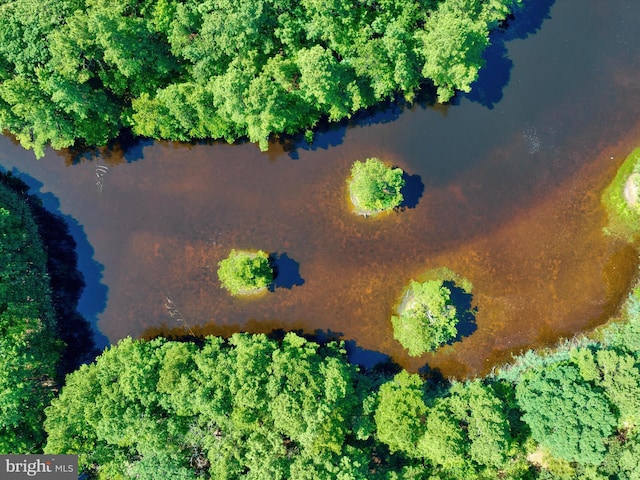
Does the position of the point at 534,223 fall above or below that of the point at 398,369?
above

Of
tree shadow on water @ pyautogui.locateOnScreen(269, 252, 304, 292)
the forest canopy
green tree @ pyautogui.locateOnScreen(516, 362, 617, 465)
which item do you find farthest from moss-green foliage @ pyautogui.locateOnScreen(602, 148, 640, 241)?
tree shadow on water @ pyautogui.locateOnScreen(269, 252, 304, 292)

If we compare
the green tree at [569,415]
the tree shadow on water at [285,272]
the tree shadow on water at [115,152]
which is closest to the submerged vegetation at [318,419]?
the green tree at [569,415]

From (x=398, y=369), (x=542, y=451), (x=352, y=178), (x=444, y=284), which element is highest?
(x=352, y=178)

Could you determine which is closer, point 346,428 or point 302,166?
point 346,428

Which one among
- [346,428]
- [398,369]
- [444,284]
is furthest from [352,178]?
[346,428]

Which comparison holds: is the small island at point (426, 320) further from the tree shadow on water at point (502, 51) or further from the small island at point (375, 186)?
the tree shadow on water at point (502, 51)

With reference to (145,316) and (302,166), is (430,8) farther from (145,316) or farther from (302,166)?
(145,316)

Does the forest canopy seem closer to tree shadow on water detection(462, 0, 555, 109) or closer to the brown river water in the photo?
tree shadow on water detection(462, 0, 555, 109)

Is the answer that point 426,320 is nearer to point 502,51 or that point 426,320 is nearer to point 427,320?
point 427,320
